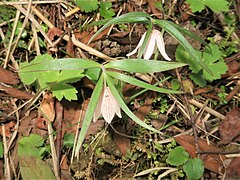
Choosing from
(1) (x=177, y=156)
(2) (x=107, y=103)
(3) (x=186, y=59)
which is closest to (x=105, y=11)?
(3) (x=186, y=59)

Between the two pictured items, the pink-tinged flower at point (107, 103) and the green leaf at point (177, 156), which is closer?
the pink-tinged flower at point (107, 103)

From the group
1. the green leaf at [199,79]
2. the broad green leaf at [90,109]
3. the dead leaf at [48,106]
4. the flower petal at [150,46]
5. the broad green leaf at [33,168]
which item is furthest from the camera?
the green leaf at [199,79]

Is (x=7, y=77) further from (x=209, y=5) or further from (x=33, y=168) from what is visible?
(x=209, y=5)

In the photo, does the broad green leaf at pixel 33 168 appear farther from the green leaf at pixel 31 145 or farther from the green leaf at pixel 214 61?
the green leaf at pixel 214 61

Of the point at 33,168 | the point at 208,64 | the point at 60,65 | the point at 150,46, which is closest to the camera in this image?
the point at 60,65

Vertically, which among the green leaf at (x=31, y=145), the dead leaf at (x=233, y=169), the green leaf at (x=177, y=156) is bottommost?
the dead leaf at (x=233, y=169)

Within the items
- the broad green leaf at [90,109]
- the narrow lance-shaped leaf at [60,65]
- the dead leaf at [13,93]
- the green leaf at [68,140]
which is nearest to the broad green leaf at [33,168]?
the green leaf at [68,140]
